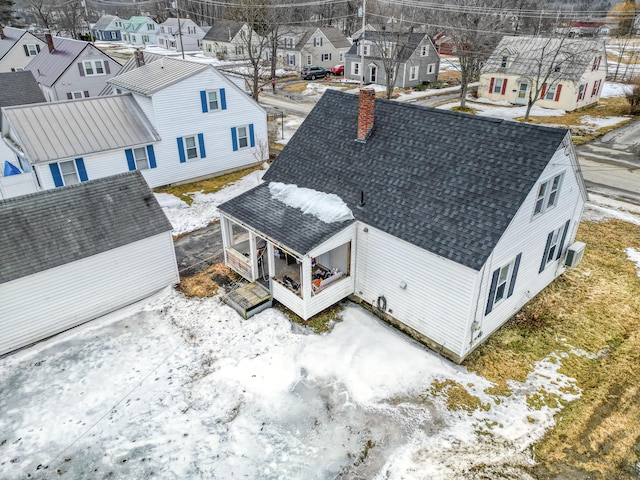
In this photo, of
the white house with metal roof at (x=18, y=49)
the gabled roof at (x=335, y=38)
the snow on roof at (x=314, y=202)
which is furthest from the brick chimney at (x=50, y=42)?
the snow on roof at (x=314, y=202)

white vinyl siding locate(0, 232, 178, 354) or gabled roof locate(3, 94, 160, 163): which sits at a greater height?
gabled roof locate(3, 94, 160, 163)

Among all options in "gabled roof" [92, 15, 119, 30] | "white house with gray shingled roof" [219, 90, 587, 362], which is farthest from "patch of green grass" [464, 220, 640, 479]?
"gabled roof" [92, 15, 119, 30]

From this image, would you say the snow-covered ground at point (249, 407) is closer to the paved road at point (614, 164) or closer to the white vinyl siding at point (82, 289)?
the white vinyl siding at point (82, 289)

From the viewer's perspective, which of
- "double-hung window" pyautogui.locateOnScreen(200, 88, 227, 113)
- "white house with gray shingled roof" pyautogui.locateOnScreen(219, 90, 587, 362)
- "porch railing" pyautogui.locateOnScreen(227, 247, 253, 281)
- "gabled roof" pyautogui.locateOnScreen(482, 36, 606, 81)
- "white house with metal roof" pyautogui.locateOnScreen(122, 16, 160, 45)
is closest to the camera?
"white house with gray shingled roof" pyautogui.locateOnScreen(219, 90, 587, 362)

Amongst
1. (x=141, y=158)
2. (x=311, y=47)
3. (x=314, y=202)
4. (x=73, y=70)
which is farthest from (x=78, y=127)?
(x=311, y=47)

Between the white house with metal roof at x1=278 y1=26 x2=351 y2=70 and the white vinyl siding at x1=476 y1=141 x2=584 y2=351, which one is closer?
the white vinyl siding at x1=476 y1=141 x2=584 y2=351

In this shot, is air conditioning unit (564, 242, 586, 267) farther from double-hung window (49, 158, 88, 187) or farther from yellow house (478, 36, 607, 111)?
yellow house (478, 36, 607, 111)

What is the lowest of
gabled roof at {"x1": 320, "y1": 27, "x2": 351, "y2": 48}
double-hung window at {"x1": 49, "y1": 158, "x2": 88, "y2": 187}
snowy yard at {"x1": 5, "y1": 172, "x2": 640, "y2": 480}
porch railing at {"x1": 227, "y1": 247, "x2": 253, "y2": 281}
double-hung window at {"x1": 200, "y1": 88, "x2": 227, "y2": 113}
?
snowy yard at {"x1": 5, "y1": 172, "x2": 640, "y2": 480}
